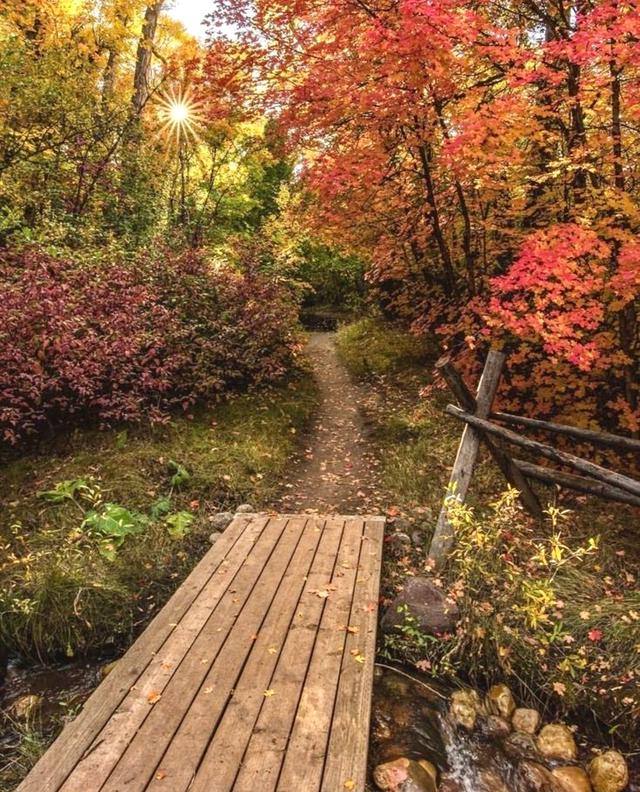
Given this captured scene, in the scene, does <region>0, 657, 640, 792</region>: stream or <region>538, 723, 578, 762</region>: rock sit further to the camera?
<region>538, 723, 578, 762</region>: rock

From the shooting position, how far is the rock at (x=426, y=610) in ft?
16.3

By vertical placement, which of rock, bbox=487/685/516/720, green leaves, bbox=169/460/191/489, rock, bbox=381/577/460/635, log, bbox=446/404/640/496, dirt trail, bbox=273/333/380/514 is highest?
log, bbox=446/404/640/496

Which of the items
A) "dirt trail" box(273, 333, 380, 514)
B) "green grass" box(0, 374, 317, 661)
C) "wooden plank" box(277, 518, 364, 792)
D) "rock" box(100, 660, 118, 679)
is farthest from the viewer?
"dirt trail" box(273, 333, 380, 514)

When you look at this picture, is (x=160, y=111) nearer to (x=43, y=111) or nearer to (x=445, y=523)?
(x=43, y=111)

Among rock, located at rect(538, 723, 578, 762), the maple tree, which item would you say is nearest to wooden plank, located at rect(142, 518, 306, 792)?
rock, located at rect(538, 723, 578, 762)

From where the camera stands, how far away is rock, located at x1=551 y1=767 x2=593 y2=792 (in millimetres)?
3932

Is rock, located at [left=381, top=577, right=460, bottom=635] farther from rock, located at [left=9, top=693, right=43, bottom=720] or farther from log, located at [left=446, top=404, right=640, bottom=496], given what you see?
rock, located at [left=9, top=693, right=43, bottom=720]

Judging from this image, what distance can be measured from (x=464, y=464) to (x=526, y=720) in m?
2.57

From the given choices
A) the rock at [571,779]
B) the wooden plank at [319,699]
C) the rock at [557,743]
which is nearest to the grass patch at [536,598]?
the rock at [557,743]

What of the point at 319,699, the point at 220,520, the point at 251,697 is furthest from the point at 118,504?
the point at 319,699

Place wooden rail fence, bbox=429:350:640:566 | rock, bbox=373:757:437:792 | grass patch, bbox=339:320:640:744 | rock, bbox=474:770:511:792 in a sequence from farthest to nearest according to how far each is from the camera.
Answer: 1. wooden rail fence, bbox=429:350:640:566
2. grass patch, bbox=339:320:640:744
3. rock, bbox=474:770:511:792
4. rock, bbox=373:757:437:792

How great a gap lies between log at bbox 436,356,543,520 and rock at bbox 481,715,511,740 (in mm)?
2464

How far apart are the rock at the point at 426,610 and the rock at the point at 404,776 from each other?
4.26 ft

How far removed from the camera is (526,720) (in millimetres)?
4391
